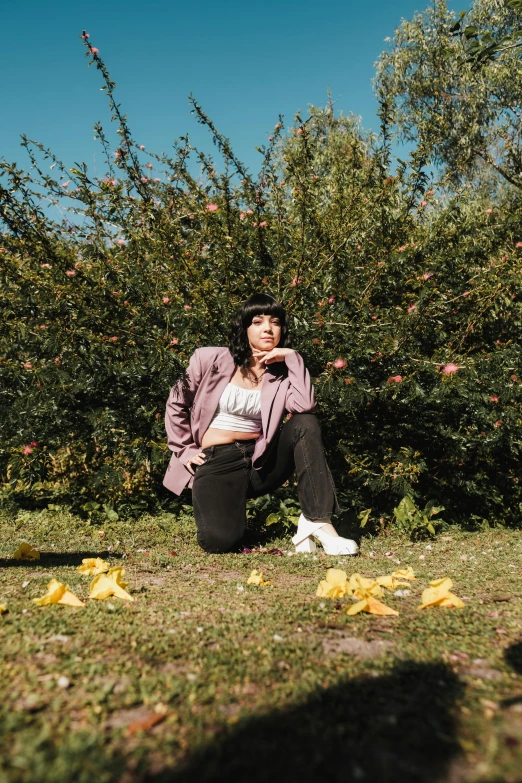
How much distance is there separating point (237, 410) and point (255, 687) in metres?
2.53

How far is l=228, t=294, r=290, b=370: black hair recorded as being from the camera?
3.85 metres

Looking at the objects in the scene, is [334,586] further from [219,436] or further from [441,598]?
[219,436]

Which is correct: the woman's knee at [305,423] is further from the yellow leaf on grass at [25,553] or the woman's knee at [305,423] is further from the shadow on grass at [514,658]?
the shadow on grass at [514,658]

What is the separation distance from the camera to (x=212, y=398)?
3953 mm

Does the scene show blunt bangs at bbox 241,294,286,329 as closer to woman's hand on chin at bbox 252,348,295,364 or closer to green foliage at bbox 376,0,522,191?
woman's hand on chin at bbox 252,348,295,364

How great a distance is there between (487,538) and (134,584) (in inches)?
103

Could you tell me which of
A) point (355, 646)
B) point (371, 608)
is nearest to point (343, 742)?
point (355, 646)

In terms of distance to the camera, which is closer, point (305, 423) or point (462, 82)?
point (305, 423)

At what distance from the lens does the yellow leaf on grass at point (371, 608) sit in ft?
7.16

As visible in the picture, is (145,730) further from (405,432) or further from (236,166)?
(236,166)

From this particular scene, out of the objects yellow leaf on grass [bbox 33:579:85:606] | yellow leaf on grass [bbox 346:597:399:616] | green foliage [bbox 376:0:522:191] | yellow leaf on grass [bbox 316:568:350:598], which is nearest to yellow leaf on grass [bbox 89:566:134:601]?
yellow leaf on grass [bbox 33:579:85:606]

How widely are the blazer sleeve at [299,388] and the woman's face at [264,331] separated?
16 centimetres

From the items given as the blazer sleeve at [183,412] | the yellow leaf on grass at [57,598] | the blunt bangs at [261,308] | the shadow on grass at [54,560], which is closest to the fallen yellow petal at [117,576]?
the yellow leaf on grass at [57,598]

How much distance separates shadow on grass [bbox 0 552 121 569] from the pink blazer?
25.6 inches
